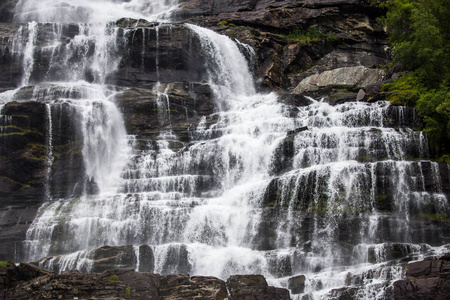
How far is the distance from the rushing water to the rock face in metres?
2.59

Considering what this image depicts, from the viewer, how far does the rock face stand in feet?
58.2

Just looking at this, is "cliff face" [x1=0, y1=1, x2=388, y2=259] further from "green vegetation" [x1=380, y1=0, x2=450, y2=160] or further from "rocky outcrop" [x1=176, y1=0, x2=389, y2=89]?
"green vegetation" [x1=380, y1=0, x2=450, y2=160]

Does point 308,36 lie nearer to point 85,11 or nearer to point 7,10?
point 85,11

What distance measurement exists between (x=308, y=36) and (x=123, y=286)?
35.6 meters

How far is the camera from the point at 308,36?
4741 cm

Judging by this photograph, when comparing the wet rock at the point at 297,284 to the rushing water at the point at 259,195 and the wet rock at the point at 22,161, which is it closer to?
the rushing water at the point at 259,195

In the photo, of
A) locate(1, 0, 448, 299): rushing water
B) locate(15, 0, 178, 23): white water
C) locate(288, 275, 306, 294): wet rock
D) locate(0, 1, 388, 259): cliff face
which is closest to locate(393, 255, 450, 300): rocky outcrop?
locate(1, 0, 448, 299): rushing water

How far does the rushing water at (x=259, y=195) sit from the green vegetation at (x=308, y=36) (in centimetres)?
1298

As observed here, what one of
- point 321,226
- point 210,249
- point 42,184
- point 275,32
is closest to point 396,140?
point 321,226

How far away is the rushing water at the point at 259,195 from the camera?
21.4m

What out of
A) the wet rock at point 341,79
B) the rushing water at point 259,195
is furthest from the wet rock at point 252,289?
the wet rock at point 341,79

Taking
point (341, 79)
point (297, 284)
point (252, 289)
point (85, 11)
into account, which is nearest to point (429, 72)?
point (341, 79)

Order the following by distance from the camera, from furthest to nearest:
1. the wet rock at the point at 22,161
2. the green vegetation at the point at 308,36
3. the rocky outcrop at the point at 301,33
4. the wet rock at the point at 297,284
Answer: the green vegetation at the point at 308,36 < the rocky outcrop at the point at 301,33 < the wet rock at the point at 22,161 < the wet rock at the point at 297,284

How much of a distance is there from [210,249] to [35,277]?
8.39 m
